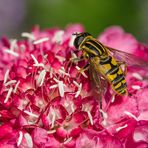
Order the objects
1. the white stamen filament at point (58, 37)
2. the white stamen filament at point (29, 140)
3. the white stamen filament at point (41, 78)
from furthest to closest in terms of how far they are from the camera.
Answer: the white stamen filament at point (58, 37) < the white stamen filament at point (41, 78) < the white stamen filament at point (29, 140)

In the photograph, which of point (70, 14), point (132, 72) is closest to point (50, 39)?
point (132, 72)

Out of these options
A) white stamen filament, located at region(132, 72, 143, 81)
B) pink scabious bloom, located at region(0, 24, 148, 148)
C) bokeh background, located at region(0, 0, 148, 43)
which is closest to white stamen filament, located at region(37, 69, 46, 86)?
pink scabious bloom, located at region(0, 24, 148, 148)

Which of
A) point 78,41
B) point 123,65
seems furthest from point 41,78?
point 123,65

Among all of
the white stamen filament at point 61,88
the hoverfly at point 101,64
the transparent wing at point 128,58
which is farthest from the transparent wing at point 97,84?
the transparent wing at point 128,58

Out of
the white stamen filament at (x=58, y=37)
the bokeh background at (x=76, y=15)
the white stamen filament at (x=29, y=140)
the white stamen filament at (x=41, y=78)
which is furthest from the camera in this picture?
the bokeh background at (x=76, y=15)

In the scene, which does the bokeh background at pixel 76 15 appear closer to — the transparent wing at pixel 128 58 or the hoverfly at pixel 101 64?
the transparent wing at pixel 128 58

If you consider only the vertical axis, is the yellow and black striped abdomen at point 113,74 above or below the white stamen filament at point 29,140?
above

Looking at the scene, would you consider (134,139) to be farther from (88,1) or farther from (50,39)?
Result: (88,1)

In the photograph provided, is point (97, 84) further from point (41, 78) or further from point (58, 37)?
point (58, 37)
